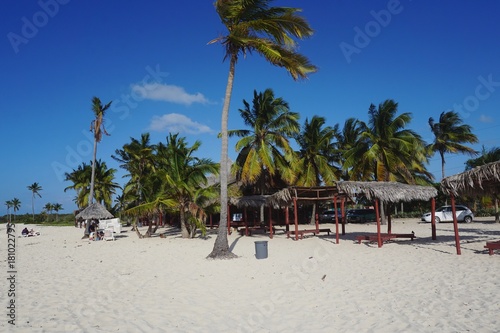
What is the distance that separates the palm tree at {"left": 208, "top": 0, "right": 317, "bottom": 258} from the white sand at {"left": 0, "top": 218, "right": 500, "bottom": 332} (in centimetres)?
291

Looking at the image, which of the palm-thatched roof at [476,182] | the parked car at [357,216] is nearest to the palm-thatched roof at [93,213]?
the palm-thatched roof at [476,182]

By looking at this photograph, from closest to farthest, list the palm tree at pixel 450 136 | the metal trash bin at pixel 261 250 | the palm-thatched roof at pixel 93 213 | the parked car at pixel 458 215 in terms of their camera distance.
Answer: the metal trash bin at pixel 261 250
the palm-thatched roof at pixel 93 213
the parked car at pixel 458 215
the palm tree at pixel 450 136

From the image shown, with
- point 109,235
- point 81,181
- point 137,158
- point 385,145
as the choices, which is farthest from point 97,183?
→ point 385,145

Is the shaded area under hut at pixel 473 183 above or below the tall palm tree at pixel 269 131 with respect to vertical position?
below

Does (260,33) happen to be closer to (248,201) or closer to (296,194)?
(296,194)

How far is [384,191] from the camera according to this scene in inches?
563

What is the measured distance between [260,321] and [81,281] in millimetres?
5690

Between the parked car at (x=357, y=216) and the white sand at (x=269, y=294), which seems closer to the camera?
the white sand at (x=269, y=294)

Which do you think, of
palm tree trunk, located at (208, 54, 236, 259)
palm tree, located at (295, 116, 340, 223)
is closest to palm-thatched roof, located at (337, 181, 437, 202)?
palm tree trunk, located at (208, 54, 236, 259)

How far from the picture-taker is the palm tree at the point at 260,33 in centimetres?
1224

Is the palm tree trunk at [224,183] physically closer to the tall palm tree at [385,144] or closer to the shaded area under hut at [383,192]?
the shaded area under hut at [383,192]

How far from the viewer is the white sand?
18.0ft

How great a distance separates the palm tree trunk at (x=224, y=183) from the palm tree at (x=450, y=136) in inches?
1039

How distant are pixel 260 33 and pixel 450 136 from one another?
2613cm
